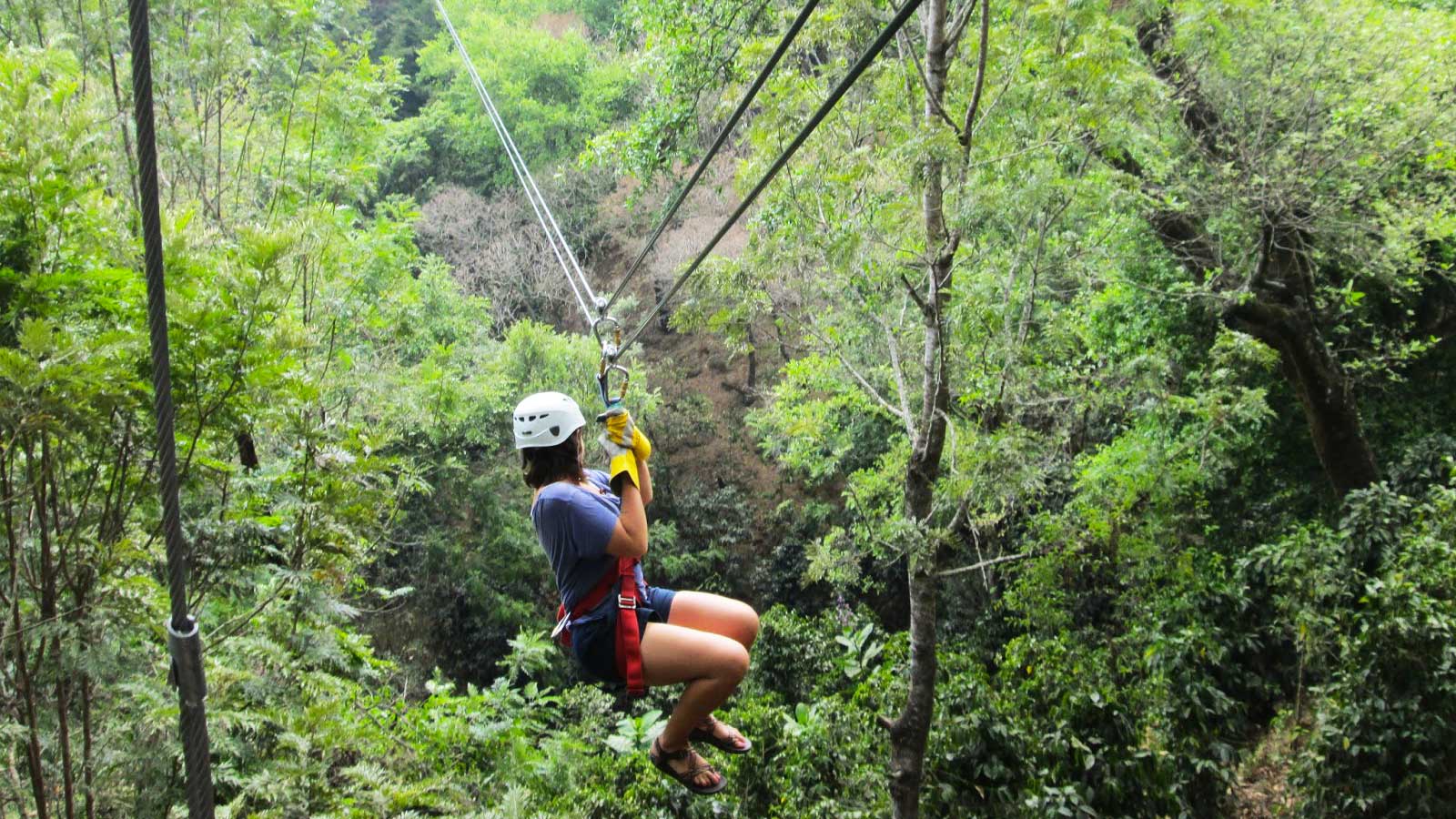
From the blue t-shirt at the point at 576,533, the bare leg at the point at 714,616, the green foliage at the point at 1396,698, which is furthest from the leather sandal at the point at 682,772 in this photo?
the green foliage at the point at 1396,698

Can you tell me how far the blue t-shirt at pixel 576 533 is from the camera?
2.77 meters

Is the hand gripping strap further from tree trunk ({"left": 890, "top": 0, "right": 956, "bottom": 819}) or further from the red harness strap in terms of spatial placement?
tree trunk ({"left": 890, "top": 0, "right": 956, "bottom": 819})

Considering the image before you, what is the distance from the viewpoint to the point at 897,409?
18.1 ft

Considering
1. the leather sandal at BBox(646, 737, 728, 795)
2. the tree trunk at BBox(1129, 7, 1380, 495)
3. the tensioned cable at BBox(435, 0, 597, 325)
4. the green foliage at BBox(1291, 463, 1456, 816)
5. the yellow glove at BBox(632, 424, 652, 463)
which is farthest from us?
the tree trunk at BBox(1129, 7, 1380, 495)

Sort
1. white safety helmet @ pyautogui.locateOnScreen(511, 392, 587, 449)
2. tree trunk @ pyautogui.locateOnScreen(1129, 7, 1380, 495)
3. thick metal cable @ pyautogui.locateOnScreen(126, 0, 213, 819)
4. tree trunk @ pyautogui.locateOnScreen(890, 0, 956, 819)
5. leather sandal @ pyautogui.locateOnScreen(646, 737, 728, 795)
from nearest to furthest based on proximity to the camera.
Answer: thick metal cable @ pyautogui.locateOnScreen(126, 0, 213, 819), white safety helmet @ pyautogui.locateOnScreen(511, 392, 587, 449), leather sandal @ pyautogui.locateOnScreen(646, 737, 728, 795), tree trunk @ pyautogui.locateOnScreen(890, 0, 956, 819), tree trunk @ pyautogui.locateOnScreen(1129, 7, 1380, 495)

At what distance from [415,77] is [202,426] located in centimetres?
2473

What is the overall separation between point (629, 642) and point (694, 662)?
0.21m

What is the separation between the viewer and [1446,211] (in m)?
7.01

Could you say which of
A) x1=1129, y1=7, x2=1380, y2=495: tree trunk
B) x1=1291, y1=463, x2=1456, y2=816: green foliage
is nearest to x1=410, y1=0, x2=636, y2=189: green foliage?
x1=1129, y1=7, x2=1380, y2=495: tree trunk

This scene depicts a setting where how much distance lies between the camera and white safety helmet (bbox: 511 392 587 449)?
289 centimetres

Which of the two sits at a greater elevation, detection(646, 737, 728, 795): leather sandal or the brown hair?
the brown hair

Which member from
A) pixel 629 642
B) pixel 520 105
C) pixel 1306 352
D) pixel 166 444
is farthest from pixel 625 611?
pixel 520 105

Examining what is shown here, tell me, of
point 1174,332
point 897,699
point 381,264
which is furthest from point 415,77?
point 897,699

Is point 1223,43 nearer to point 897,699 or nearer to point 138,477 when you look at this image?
point 897,699
